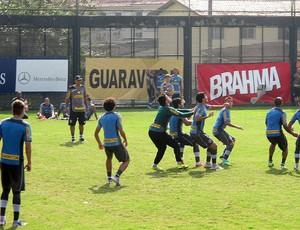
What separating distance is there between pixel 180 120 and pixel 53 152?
4.09 metres

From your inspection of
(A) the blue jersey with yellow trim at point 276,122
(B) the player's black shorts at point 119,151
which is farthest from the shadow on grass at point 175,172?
(A) the blue jersey with yellow trim at point 276,122

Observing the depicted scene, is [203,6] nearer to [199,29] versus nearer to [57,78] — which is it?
[199,29]

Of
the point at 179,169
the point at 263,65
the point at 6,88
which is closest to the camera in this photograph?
the point at 179,169

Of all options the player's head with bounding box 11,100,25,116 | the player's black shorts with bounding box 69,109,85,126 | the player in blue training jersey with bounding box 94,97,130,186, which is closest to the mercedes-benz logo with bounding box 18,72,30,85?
the player's black shorts with bounding box 69,109,85,126

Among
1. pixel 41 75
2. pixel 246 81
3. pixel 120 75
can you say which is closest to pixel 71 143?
pixel 41 75

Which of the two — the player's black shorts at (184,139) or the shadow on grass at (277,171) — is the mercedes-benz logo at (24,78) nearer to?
the player's black shorts at (184,139)

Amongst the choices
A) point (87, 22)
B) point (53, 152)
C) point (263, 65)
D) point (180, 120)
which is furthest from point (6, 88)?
point (180, 120)

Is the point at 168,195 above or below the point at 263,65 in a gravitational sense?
below

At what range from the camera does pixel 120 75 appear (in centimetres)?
3831

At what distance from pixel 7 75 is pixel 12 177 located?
1017 inches

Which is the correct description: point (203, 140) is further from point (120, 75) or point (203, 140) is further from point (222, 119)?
point (120, 75)

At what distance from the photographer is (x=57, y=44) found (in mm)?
38500

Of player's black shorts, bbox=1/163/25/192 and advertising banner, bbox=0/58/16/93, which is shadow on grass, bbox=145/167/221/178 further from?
advertising banner, bbox=0/58/16/93

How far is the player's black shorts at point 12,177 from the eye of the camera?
11491mm
